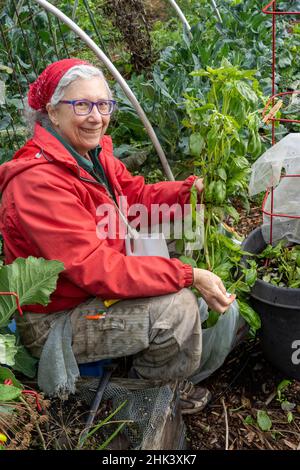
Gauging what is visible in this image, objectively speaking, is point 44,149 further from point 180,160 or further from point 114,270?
point 180,160

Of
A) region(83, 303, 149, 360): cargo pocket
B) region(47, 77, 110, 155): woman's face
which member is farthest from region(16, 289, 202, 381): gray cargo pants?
region(47, 77, 110, 155): woman's face

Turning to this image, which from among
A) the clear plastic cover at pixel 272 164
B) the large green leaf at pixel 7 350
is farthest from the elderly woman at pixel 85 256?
the clear plastic cover at pixel 272 164

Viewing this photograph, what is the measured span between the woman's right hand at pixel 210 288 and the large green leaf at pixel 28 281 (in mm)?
490

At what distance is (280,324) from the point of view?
7.34ft

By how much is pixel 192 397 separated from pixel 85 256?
31.9 inches

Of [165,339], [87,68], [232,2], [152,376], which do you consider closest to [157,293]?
[165,339]

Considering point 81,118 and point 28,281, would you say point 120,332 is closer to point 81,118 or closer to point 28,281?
point 28,281

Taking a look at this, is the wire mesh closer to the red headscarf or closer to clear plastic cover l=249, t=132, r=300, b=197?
clear plastic cover l=249, t=132, r=300, b=197

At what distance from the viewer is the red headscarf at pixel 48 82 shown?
211 cm

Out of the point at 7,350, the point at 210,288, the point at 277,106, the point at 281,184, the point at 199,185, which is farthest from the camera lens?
the point at 281,184

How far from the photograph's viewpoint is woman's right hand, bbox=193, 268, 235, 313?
2.07 meters

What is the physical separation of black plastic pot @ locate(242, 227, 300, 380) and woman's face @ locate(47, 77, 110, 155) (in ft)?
2.66

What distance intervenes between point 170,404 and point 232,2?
3384mm

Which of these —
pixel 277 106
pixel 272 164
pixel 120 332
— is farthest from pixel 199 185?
pixel 120 332
